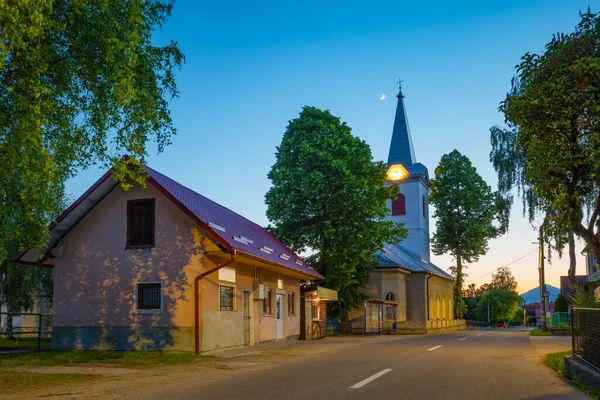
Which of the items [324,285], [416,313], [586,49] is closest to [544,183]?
[586,49]

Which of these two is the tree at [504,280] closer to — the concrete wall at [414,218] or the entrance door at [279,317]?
the concrete wall at [414,218]

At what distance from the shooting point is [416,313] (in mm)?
45719

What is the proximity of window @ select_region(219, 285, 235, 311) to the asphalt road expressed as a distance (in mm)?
4650

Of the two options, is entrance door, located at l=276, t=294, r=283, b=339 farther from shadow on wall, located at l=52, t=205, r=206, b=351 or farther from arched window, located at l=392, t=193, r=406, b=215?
arched window, located at l=392, t=193, r=406, b=215

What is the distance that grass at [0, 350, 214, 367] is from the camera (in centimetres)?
1553

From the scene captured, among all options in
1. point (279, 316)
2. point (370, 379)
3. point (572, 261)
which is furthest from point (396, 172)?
point (370, 379)

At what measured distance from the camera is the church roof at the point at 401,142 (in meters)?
57.3

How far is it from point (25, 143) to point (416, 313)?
38705mm

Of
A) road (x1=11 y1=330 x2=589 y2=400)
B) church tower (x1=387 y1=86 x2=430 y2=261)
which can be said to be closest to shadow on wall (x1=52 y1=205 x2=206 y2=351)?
road (x1=11 y1=330 x2=589 y2=400)

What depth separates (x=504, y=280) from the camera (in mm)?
123125

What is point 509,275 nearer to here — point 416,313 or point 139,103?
point 416,313

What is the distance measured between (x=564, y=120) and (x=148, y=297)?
13884 mm

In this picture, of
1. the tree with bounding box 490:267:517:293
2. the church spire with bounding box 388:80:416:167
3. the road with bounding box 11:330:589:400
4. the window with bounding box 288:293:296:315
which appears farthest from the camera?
the tree with bounding box 490:267:517:293

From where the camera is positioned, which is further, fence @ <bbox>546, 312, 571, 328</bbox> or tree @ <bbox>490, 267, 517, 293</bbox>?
tree @ <bbox>490, 267, 517, 293</bbox>
